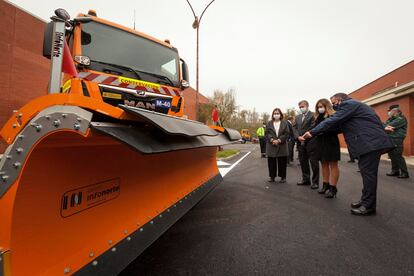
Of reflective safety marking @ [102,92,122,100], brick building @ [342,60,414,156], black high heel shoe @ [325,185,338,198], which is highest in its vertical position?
brick building @ [342,60,414,156]

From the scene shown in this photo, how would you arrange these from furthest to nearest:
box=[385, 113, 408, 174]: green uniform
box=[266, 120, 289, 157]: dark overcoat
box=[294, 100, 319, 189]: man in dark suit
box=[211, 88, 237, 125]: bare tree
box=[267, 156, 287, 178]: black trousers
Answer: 1. box=[211, 88, 237, 125]: bare tree
2. box=[385, 113, 408, 174]: green uniform
3. box=[267, 156, 287, 178]: black trousers
4. box=[266, 120, 289, 157]: dark overcoat
5. box=[294, 100, 319, 189]: man in dark suit

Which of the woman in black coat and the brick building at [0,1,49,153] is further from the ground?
the brick building at [0,1,49,153]

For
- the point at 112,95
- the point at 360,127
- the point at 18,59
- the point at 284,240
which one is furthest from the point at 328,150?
the point at 18,59

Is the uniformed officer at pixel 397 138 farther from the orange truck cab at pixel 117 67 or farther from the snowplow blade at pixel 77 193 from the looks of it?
the snowplow blade at pixel 77 193

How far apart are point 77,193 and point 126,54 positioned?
2.89 meters

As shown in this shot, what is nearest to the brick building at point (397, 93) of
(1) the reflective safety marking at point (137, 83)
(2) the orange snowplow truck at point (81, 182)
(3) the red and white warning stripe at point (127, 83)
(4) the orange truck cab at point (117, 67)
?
(4) the orange truck cab at point (117, 67)

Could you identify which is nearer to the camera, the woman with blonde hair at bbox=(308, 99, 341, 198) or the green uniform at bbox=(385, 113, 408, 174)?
the woman with blonde hair at bbox=(308, 99, 341, 198)

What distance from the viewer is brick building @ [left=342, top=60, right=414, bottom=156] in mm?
13930

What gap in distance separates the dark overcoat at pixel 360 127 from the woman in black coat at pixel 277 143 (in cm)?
180

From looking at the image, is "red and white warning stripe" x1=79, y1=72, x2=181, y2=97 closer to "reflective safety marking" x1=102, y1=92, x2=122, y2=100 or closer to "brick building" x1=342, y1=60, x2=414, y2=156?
"reflective safety marking" x1=102, y1=92, x2=122, y2=100

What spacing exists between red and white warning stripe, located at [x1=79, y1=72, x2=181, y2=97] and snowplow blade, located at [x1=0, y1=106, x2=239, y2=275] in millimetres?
1765

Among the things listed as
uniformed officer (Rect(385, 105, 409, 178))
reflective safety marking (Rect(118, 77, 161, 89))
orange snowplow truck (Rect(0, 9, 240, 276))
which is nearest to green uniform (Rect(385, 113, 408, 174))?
uniformed officer (Rect(385, 105, 409, 178))

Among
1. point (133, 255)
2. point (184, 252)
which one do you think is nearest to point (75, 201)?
point (133, 255)

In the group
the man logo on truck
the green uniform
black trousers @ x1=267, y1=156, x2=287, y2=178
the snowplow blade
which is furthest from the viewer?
the green uniform
